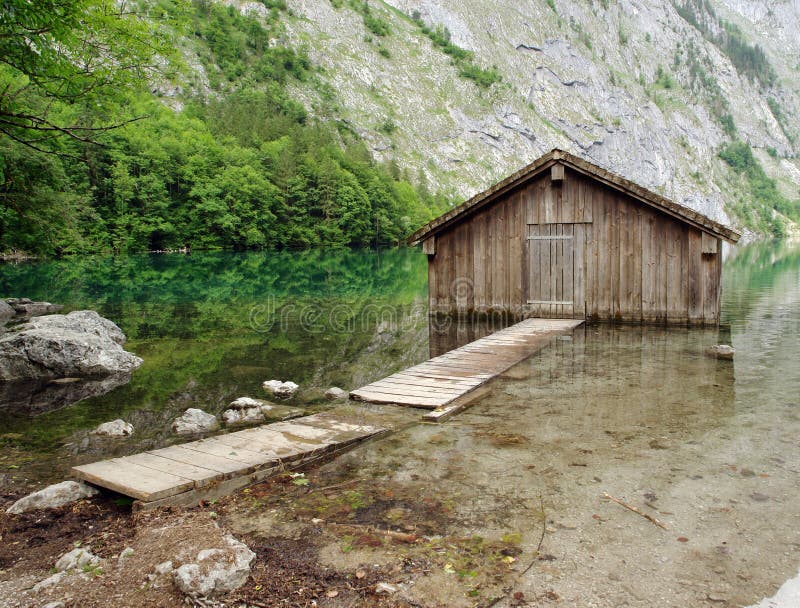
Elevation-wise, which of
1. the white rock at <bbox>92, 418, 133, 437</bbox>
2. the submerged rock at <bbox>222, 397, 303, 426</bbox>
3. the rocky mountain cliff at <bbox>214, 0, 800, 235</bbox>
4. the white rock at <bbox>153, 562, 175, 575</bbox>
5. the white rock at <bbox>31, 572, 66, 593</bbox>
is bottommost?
the white rock at <bbox>92, 418, 133, 437</bbox>

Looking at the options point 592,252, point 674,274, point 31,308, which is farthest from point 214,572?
point 31,308

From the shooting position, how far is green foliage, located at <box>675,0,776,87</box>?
609 feet

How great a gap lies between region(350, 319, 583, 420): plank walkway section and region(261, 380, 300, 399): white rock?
1.60m

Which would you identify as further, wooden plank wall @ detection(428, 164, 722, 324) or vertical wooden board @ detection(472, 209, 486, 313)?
vertical wooden board @ detection(472, 209, 486, 313)

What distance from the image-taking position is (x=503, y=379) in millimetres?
8398

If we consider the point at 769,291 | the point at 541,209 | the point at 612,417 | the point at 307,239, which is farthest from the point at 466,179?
the point at 612,417

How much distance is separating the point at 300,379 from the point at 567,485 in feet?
20.9

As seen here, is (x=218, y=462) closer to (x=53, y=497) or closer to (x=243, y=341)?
(x=53, y=497)

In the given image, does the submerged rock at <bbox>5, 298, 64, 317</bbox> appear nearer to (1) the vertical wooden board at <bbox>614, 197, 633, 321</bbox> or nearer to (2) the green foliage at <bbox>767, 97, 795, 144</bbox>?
(1) the vertical wooden board at <bbox>614, 197, 633, 321</bbox>

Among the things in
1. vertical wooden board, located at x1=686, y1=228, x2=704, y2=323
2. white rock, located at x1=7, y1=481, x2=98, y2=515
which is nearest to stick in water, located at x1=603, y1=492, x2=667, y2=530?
white rock, located at x1=7, y1=481, x2=98, y2=515

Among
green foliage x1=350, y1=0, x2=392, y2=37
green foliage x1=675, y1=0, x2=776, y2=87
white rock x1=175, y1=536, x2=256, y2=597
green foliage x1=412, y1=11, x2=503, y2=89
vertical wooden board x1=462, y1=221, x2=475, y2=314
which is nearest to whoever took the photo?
white rock x1=175, y1=536, x2=256, y2=597

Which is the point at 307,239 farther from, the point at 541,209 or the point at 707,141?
the point at 707,141

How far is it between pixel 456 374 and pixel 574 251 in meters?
6.00

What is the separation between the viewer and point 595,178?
12625 mm
